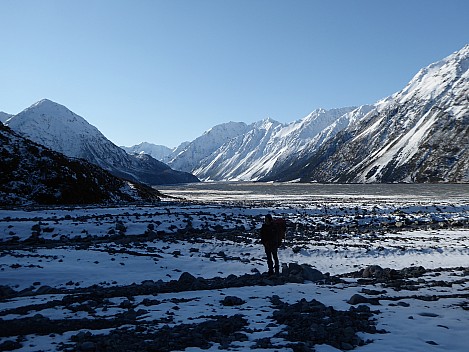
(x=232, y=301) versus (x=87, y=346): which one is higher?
(x=87, y=346)

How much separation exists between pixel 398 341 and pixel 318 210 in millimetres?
42411

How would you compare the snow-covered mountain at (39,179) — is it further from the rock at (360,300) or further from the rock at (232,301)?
the rock at (360,300)

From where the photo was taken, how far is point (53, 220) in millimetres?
33156

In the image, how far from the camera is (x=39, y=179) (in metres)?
54.7

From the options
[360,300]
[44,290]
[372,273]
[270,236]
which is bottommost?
[44,290]

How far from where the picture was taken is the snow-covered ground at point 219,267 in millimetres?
10469

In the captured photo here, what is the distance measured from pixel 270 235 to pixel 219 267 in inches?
182

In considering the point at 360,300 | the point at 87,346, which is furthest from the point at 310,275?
the point at 87,346

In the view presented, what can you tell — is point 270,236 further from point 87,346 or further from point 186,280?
point 87,346

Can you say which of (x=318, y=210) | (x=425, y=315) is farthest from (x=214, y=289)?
(x=318, y=210)

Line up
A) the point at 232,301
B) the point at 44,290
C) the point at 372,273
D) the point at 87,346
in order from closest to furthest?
the point at 87,346, the point at 232,301, the point at 44,290, the point at 372,273

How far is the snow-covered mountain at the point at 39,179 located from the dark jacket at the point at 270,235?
41805 millimetres

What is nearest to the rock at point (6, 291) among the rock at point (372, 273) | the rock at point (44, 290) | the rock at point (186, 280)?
the rock at point (44, 290)

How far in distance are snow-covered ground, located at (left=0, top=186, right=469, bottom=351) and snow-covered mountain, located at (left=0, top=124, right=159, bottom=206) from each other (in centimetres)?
1578
